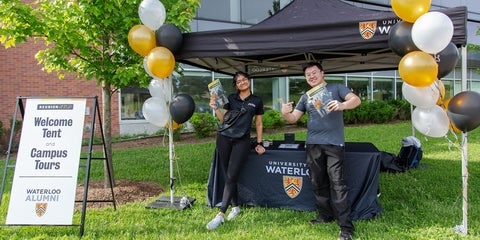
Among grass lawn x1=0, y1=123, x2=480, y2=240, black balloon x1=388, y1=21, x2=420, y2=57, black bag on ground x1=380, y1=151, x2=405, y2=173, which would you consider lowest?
grass lawn x1=0, y1=123, x2=480, y2=240

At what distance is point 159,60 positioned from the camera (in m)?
4.18

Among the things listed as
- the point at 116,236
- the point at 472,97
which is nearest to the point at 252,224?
the point at 116,236

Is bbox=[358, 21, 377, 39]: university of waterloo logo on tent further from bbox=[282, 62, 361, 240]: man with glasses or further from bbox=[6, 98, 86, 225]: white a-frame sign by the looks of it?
bbox=[6, 98, 86, 225]: white a-frame sign

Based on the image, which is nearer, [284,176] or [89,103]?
[284,176]

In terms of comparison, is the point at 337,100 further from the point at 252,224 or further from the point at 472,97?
the point at 252,224

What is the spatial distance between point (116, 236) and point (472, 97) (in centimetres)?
360

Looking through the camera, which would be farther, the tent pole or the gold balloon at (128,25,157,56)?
the gold balloon at (128,25,157,56)

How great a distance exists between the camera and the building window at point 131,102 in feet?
39.0

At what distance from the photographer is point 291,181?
14.9 ft

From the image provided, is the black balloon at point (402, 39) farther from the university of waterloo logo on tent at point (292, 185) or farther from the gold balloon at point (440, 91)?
the university of waterloo logo on tent at point (292, 185)

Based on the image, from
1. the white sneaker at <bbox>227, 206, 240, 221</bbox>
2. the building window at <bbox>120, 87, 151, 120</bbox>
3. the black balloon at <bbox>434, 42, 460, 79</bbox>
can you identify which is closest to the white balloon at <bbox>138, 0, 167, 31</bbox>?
the white sneaker at <bbox>227, 206, 240, 221</bbox>

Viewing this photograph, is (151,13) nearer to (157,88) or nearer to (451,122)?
(157,88)

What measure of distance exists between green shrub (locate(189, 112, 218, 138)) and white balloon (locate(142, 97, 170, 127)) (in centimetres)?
699

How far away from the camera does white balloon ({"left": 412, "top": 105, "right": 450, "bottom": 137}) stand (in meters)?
3.53
